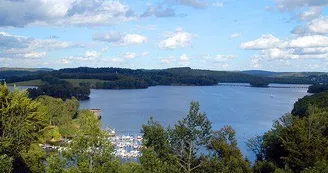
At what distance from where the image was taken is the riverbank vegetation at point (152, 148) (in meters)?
14.2

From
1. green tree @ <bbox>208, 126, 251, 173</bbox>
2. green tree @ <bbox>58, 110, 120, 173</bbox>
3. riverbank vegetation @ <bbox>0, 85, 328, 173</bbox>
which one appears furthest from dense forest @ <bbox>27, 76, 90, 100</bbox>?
green tree @ <bbox>58, 110, 120, 173</bbox>

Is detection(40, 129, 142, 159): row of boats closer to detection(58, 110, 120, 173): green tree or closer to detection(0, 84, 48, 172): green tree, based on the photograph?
detection(0, 84, 48, 172): green tree

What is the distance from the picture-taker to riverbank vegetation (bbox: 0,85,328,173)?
14.2m

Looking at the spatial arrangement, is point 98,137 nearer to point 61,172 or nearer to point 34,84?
point 61,172

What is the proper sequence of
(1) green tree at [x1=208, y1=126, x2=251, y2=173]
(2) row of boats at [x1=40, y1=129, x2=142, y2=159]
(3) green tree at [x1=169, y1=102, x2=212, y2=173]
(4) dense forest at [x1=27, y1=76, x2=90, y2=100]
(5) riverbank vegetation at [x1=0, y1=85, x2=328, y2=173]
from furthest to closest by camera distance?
(4) dense forest at [x1=27, y1=76, x2=90, y2=100] < (2) row of boats at [x1=40, y1=129, x2=142, y2=159] < (1) green tree at [x1=208, y1=126, x2=251, y2=173] < (3) green tree at [x1=169, y1=102, x2=212, y2=173] < (5) riverbank vegetation at [x1=0, y1=85, x2=328, y2=173]

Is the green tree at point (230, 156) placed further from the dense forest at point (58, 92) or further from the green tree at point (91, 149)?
the dense forest at point (58, 92)

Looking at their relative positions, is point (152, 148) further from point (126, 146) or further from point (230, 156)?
point (126, 146)

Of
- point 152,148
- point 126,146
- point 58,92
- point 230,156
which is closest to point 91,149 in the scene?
point 152,148

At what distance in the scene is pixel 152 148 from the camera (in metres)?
15.9

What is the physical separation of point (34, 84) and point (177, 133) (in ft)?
524

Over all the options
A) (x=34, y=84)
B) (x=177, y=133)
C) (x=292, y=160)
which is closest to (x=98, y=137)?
(x=177, y=133)

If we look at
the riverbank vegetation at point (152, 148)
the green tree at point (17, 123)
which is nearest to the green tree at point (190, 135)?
the riverbank vegetation at point (152, 148)

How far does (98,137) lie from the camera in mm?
14273

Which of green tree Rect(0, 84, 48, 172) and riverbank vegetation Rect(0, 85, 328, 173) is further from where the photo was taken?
green tree Rect(0, 84, 48, 172)
